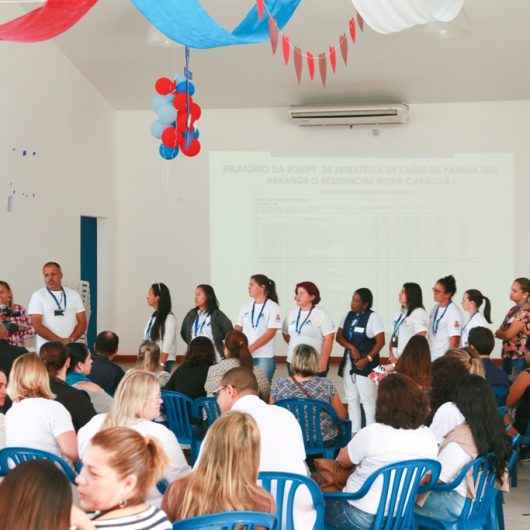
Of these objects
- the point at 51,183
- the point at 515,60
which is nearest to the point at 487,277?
the point at 515,60

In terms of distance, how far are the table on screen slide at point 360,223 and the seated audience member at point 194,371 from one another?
234 inches

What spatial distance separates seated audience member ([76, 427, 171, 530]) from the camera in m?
2.25

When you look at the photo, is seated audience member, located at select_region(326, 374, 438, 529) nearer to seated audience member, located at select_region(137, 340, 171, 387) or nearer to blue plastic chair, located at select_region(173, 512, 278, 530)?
blue plastic chair, located at select_region(173, 512, 278, 530)

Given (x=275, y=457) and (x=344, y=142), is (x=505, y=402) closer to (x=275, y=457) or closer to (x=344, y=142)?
(x=275, y=457)

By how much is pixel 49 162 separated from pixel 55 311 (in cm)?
267

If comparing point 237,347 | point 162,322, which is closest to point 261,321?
point 162,322

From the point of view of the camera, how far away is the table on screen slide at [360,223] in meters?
11.2

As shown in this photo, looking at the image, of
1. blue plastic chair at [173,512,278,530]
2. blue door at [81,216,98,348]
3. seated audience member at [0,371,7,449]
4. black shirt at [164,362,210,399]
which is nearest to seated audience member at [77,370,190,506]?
seated audience member at [0,371,7,449]

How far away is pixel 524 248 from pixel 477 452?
797 centimetres

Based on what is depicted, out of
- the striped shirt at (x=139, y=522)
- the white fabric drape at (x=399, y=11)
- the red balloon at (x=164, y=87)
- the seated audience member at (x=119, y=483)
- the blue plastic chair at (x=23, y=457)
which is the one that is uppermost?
the red balloon at (x=164, y=87)

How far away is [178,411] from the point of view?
5258 millimetres

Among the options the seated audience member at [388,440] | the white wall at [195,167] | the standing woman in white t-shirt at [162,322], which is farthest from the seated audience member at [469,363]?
the white wall at [195,167]

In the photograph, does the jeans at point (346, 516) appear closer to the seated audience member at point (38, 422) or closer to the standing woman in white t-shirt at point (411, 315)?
the seated audience member at point (38, 422)

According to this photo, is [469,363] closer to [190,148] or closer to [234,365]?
[234,365]
